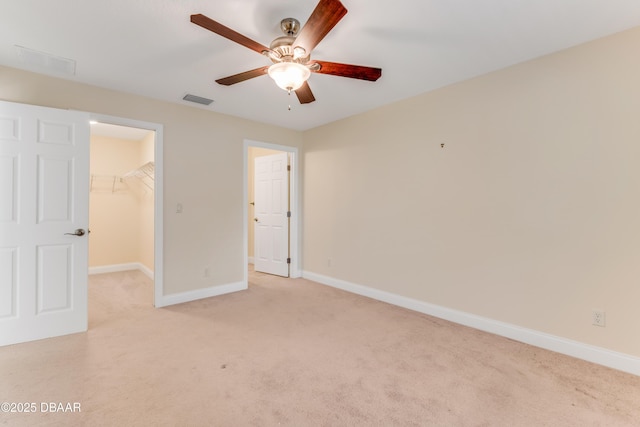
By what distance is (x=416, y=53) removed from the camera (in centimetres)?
250

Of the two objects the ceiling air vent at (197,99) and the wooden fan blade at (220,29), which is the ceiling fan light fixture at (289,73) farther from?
the ceiling air vent at (197,99)

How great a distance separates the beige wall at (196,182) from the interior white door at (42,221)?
469 mm

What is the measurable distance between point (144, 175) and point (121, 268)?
1.85 m

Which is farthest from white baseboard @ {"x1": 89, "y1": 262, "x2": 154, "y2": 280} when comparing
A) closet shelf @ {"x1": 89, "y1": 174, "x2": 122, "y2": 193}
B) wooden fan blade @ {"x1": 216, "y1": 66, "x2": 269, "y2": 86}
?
wooden fan blade @ {"x1": 216, "y1": 66, "x2": 269, "y2": 86}

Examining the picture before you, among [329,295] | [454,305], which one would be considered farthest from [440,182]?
[329,295]

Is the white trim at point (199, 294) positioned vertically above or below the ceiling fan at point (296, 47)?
below

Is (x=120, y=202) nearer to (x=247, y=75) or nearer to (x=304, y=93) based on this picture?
(x=247, y=75)

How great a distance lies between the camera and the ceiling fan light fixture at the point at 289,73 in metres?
1.93

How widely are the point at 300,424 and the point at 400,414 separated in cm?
59

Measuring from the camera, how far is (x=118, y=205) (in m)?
5.56

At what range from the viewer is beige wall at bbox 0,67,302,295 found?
11.1 ft

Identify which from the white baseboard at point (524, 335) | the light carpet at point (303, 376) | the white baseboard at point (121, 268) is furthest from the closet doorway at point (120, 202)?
the white baseboard at point (524, 335)

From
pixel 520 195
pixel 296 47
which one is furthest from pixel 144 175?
pixel 520 195

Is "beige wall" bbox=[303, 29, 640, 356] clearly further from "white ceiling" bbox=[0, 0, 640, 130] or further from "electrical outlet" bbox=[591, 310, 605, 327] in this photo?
"white ceiling" bbox=[0, 0, 640, 130]
